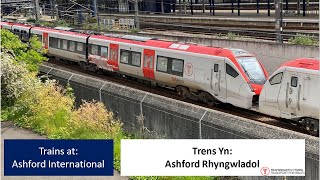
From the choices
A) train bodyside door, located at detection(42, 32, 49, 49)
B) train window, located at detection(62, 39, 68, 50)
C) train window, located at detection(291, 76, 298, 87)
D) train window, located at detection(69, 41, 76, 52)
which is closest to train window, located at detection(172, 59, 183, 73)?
train window, located at detection(291, 76, 298, 87)

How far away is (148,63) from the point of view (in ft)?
72.6

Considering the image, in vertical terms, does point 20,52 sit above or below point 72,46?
above

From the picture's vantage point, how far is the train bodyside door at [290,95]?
14781mm

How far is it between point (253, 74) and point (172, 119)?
5.55 metres

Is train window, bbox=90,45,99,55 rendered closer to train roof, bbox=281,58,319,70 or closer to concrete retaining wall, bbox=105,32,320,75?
concrete retaining wall, bbox=105,32,320,75

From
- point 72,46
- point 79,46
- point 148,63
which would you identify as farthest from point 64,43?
point 148,63

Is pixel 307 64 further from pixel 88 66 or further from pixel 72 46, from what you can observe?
pixel 72 46

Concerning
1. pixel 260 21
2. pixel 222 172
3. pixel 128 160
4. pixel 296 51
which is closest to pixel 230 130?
pixel 222 172

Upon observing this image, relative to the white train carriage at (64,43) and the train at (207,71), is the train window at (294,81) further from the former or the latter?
the white train carriage at (64,43)

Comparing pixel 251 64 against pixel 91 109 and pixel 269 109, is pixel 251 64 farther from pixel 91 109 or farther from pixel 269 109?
pixel 91 109

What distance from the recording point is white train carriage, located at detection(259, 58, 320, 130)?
565 inches

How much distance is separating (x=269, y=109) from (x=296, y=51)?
7495mm

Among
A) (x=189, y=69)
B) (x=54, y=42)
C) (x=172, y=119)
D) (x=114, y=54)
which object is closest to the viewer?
(x=172, y=119)

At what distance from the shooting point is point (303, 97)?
14.6 metres
